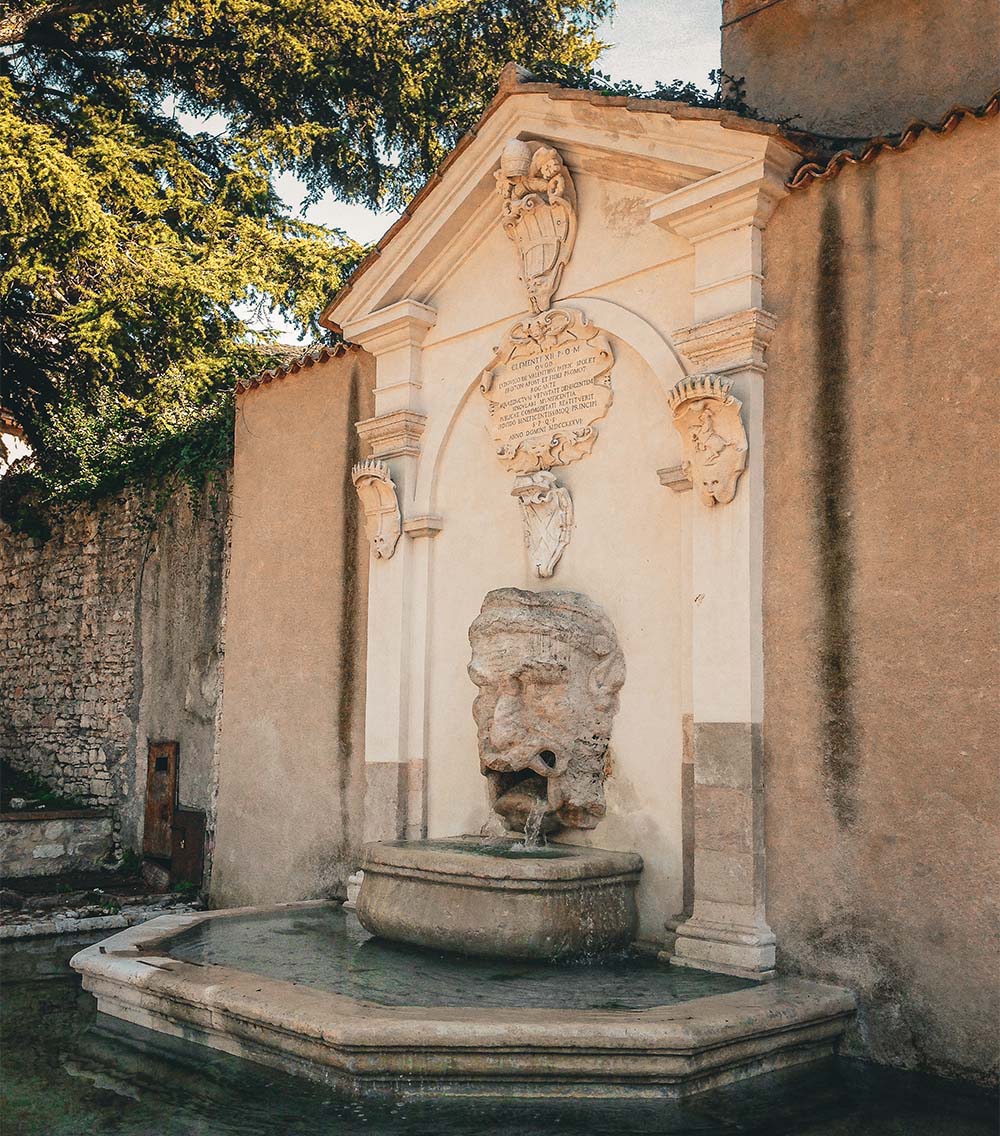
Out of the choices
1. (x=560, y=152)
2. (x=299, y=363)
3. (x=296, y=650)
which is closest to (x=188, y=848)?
(x=296, y=650)

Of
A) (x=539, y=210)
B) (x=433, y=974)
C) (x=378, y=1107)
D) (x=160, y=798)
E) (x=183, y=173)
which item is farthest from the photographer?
(x=183, y=173)

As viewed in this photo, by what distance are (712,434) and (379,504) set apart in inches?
111

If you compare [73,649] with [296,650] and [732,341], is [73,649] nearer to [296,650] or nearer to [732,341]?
[296,650]

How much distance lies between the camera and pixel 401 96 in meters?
14.1

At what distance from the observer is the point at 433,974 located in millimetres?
5316

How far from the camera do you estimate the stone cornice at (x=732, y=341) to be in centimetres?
575

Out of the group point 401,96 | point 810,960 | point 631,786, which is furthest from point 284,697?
point 401,96

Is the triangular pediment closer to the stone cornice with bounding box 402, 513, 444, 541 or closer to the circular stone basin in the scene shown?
the stone cornice with bounding box 402, 513, 444, 541

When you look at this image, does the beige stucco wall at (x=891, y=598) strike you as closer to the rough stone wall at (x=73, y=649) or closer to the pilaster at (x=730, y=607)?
the pilaster at (x=730, y=607)

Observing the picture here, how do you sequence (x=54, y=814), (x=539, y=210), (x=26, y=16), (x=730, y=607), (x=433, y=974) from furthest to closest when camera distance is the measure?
(x=26, y=16) → (x=54, y=814) → (x=539, y=210) → (x=730, y=607) → (x=433, y=974)

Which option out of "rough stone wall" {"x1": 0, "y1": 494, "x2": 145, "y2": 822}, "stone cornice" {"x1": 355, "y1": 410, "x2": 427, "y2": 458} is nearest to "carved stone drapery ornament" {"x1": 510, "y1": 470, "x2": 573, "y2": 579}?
"stone cornice" {"x1": 355, "y1": 410, "x2": 427, "y2": 458}

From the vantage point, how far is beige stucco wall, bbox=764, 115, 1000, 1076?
4789mm

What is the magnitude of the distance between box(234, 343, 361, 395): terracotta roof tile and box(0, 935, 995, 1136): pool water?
500cm

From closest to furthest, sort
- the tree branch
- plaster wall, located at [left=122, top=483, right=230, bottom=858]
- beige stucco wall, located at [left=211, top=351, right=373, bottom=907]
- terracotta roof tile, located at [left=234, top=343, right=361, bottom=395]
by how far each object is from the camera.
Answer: beige stucco wall, located at [left=211, top=351, right=373, bottom=907]
terracotta roof tile, located at [left=234, top=343, right=361, bottom=395]
plaster wall, located at [left=122, top=483, right=230, bottom=858]
the tree branch
